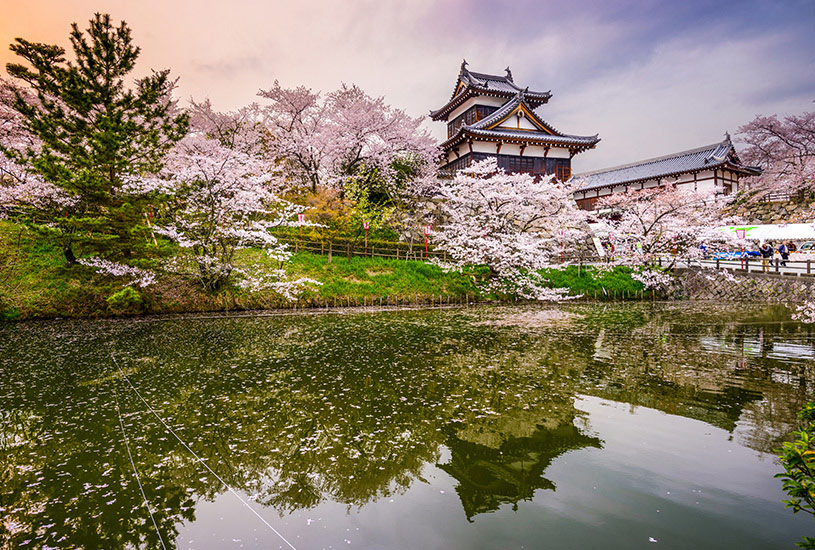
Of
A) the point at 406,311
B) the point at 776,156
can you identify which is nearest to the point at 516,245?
the point at 406,311

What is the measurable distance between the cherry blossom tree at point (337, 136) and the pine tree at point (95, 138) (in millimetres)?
11511

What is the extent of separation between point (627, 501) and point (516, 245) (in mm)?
19221

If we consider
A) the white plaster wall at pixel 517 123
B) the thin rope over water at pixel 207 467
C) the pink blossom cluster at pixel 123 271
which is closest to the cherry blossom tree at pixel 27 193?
the pink blossom cluster at pixel 123 271

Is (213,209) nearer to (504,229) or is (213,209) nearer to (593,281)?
(504,229)

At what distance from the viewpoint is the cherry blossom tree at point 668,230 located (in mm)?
26719

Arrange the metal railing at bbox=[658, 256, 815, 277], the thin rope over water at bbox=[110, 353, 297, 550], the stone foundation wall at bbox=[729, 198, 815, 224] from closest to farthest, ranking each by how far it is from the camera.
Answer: the thin rope over water at bbox=[110, 353, 297, 550] < the metal railing at bbox=[658, 256, 815, 277] < the stone foundation wall at bbox=[729, 198, 815, 224]

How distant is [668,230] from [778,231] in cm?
1523

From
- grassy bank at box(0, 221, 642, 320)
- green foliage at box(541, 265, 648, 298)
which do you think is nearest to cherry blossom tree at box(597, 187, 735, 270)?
green foliage at box(541, 265, 648, 298)

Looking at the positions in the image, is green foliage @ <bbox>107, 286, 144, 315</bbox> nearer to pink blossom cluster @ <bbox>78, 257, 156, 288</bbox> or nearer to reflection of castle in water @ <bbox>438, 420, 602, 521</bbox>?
pink blossom cluster @ <bbox>78, 257, 156, 288</bbox>

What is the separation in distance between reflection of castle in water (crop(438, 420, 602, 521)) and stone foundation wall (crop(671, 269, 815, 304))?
82.5 ft

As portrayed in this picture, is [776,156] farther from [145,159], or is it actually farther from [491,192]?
[145,159]

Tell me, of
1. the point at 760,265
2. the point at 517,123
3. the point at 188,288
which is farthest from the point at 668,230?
the point at 188,288

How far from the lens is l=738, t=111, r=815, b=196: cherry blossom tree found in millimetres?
36562

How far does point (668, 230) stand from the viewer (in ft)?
87.9
